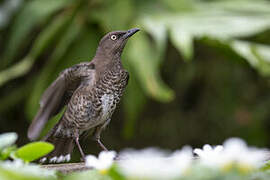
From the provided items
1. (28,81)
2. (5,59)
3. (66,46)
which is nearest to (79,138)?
(66,46)

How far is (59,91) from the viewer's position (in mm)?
2111

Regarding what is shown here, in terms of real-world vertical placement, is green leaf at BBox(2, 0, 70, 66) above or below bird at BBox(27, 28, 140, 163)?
above

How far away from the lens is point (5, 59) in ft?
13.6

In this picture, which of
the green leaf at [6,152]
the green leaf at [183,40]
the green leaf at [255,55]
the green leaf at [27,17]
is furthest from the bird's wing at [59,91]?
the green leaf at [27,17]

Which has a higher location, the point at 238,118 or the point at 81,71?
the point at 238,118

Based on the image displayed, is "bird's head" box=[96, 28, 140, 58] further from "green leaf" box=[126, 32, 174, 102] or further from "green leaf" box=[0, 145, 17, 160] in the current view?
"green leaf" box=[126, 32, 174, 102]

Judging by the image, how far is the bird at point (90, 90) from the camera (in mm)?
2062

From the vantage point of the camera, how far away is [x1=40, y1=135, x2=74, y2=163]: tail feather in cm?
232

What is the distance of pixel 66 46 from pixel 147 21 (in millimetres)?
686

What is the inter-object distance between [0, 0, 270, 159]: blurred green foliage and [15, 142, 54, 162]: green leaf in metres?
2.17

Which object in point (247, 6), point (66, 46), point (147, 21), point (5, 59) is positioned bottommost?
point (5, 59)

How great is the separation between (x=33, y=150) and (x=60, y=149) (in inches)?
48.0

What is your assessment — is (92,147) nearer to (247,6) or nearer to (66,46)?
(66,46)

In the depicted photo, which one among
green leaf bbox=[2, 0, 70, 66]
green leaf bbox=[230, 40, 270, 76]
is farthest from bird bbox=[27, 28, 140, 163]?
green leaf bbox=[2, 0, 70, 66]
